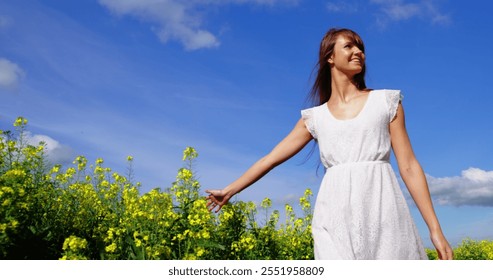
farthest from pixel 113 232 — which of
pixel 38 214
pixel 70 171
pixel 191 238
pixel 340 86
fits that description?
pixel 340 86

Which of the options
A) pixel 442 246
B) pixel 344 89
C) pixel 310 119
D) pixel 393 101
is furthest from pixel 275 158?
pixel 442 246

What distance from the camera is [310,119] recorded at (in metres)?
3.61

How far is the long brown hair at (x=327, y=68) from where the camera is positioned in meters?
3.56

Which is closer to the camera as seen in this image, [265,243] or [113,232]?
[113,232]

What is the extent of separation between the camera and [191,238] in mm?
4715

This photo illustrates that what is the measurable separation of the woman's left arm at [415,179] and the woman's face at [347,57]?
37cm

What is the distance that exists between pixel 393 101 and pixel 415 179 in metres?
0.47

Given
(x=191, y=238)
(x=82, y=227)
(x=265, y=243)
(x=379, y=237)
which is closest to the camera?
(x=379, y=237)

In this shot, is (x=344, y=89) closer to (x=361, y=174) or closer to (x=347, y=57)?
(x=347, y=57)

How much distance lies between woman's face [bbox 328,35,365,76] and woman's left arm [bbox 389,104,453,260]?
370mm

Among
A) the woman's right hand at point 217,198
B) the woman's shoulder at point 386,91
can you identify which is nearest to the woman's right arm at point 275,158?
the woman's right hand at point 217,198
